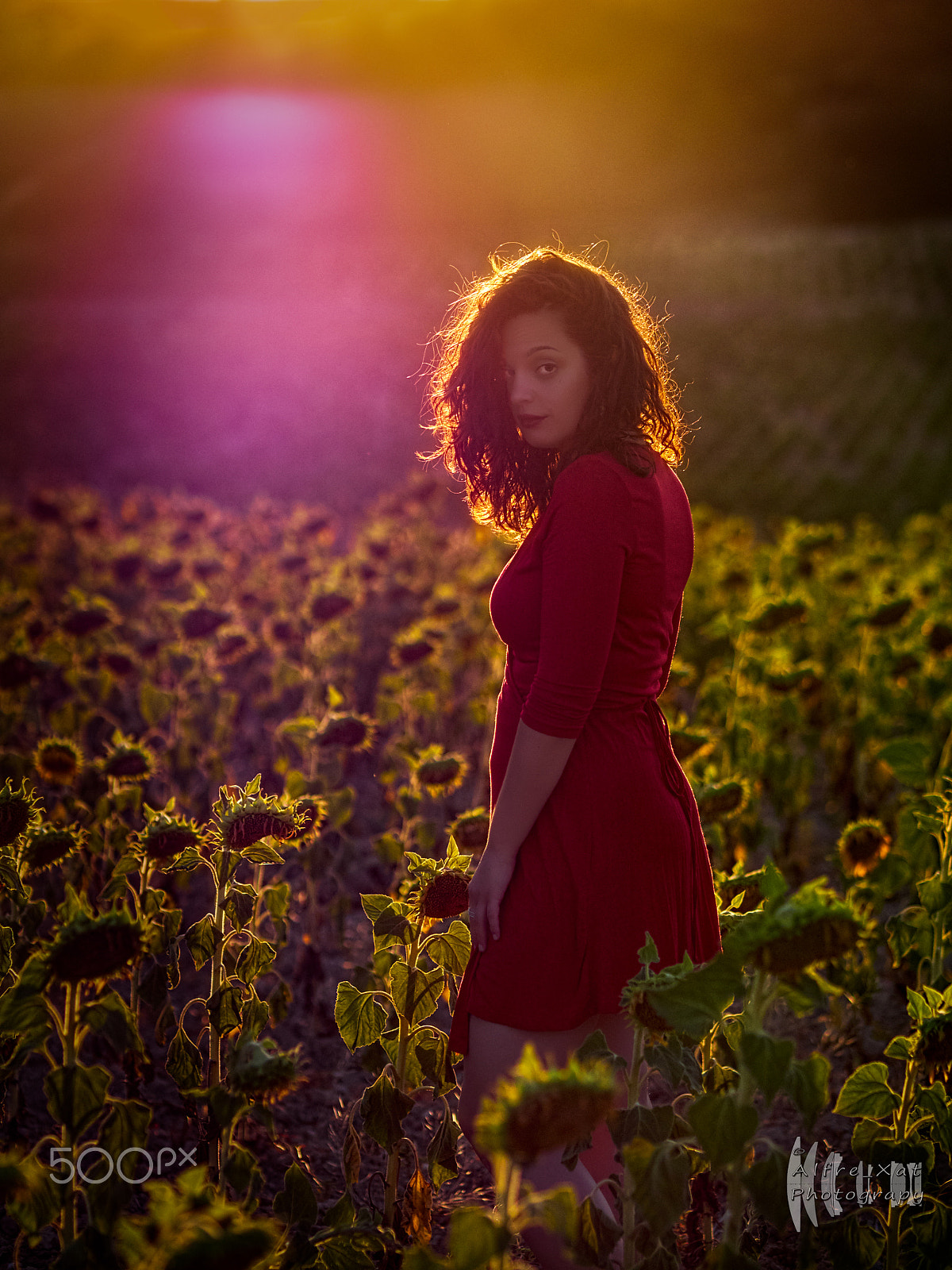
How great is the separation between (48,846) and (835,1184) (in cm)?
207

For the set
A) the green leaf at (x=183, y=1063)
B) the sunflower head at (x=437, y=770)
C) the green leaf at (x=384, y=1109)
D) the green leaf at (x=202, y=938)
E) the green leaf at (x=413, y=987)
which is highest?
the sunflower head at (x=437, y=770)

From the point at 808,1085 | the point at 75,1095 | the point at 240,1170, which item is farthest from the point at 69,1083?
the point at 808,1085

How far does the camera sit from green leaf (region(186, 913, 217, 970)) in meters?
2.00

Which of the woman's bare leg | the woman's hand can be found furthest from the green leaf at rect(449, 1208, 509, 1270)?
the woman's hand

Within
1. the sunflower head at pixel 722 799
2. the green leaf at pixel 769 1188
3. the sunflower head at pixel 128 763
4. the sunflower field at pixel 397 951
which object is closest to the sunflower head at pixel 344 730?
the sunflower field at pixel 397 951

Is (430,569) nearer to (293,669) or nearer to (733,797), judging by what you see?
(293,669)

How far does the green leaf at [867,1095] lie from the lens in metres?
1.91

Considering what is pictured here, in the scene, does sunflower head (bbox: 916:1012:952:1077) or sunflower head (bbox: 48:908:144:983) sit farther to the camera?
sunflower head (bbox: 916:1012:952:1077)

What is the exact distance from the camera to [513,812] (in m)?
1.86

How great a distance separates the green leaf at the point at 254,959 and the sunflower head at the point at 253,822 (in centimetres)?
22

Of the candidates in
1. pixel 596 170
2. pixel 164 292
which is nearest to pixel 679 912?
pixel 596 170

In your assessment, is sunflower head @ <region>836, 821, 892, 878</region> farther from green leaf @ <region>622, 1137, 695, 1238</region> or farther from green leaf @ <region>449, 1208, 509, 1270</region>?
green leaf @ <region>449, 1208, 509, 1270</region>

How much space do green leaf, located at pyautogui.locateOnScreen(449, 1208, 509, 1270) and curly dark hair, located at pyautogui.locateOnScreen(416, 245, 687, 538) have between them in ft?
3.85

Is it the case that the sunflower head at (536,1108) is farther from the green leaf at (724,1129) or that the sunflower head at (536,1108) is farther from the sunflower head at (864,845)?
the sunflower head at (864,845)
